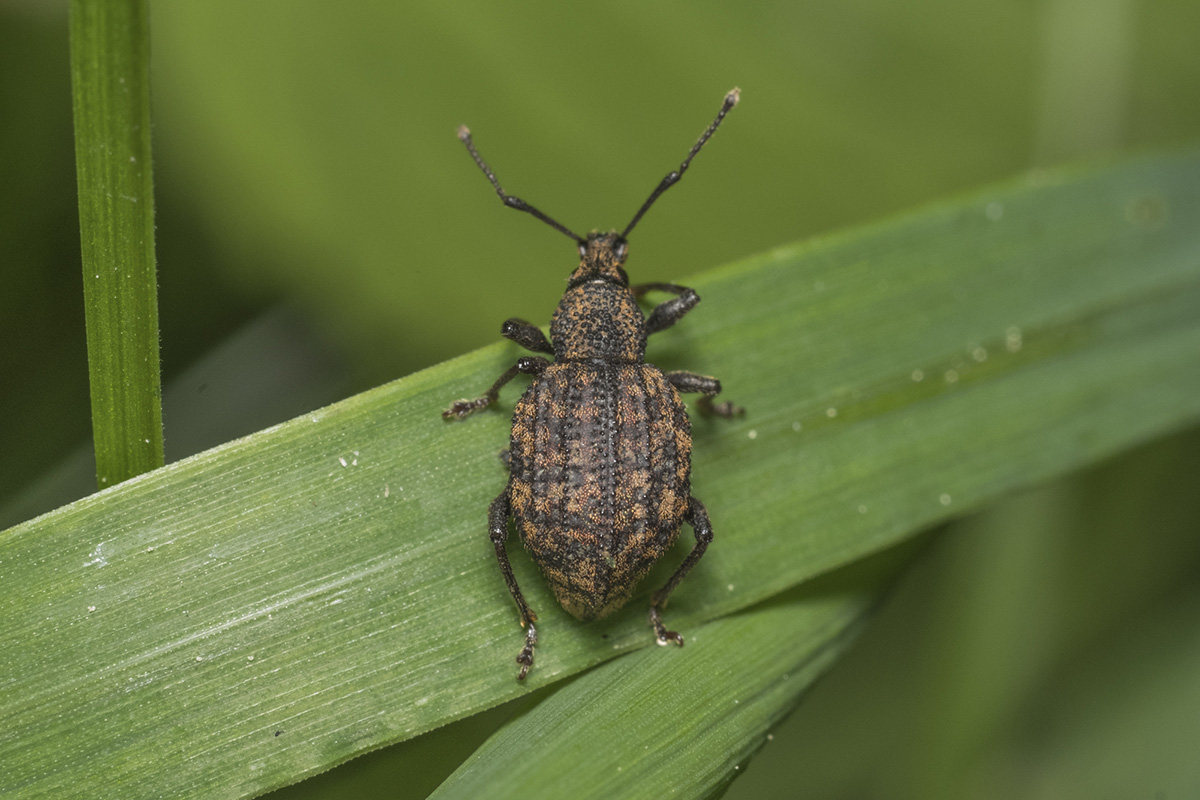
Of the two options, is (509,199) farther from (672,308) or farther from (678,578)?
(678,578)

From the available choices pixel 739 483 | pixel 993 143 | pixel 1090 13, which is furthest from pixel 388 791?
pixel 1090 13

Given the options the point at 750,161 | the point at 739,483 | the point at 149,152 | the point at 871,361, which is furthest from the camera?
the point at 750,161

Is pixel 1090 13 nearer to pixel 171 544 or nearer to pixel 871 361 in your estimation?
pixel 871 361

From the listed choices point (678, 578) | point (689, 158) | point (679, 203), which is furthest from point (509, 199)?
point (678, 578)

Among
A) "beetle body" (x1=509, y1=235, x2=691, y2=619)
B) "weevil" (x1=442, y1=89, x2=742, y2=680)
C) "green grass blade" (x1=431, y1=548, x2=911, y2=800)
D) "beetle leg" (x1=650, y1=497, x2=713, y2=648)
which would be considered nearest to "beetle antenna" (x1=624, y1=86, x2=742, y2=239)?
"weevil" (x1=442, y1=89, x2=742, y2=680)

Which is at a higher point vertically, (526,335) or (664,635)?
A: (526,335)

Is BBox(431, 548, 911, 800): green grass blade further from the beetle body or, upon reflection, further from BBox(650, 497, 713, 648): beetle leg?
the beetle body
